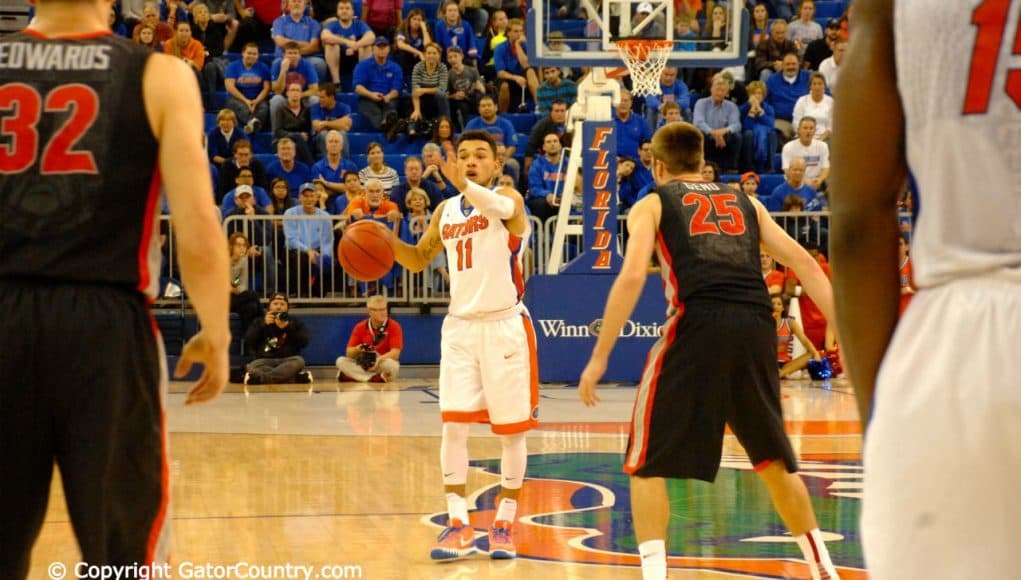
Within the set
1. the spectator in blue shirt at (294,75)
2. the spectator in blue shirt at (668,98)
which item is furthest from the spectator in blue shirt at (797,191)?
the spectator in blue shirt at (294,75)

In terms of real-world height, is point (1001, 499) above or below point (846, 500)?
above

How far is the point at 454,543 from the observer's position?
6816mm

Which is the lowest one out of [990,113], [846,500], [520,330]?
[846,500]

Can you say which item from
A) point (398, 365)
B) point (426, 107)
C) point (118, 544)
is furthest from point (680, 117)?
point (118, 544)

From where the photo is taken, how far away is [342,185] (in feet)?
58.1

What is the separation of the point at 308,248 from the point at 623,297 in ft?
37.7

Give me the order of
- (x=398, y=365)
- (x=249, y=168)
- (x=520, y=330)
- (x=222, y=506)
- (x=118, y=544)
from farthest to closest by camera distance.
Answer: (x=249, y=168), (x=398, y=365), (x=222, y=506), (x=520, y=330), (x=118, y=544)

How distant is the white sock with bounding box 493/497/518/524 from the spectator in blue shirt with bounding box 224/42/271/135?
1298cm

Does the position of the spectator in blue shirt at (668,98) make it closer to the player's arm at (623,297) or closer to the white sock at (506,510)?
the white sock at (506,510)

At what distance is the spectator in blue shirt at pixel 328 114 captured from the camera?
754 inches

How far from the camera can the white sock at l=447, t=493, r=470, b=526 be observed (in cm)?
696

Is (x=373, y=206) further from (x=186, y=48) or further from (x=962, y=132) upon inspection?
(x=962, y=132)

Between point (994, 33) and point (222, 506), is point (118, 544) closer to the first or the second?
point (994, 33)

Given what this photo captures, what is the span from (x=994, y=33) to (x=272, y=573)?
4.90 m
